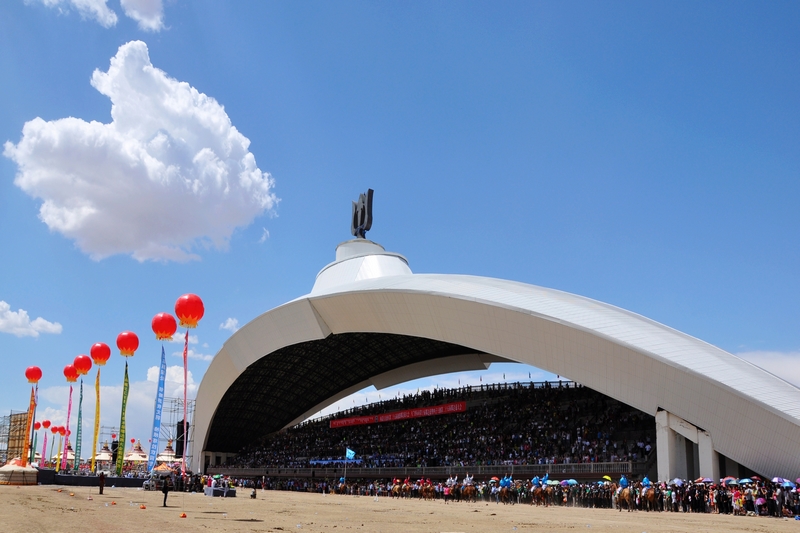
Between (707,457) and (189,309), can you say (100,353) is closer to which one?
(189,309)

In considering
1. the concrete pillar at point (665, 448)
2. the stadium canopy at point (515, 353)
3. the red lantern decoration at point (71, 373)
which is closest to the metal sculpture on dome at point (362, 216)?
the stadium canopy at point (515, 353)

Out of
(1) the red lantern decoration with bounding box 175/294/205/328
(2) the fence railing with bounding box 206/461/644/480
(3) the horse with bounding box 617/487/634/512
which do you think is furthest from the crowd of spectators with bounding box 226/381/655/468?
(1) the red lantern decoration with bounding box 175/294/205/328

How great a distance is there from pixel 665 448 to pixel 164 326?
23556 mm

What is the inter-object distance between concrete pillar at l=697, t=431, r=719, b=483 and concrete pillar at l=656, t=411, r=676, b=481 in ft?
3.73

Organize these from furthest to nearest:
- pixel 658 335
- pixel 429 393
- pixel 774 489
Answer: pixel 429 393, pixel 658 335, pixel 774 489

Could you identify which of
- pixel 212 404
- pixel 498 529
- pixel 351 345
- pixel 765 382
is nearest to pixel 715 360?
pixel 765 382

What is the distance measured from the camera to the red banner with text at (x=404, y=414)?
5225 cm

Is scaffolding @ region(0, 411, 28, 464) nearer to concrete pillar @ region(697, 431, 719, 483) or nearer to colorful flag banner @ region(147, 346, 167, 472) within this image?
colorful flag banner @ region(147, 346, 167, 472)

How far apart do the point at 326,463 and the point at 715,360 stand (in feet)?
108

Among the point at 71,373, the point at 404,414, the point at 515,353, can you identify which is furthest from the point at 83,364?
the point at 515,353

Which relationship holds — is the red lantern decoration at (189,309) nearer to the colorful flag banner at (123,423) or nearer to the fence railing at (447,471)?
the colorful flag banner at (123,423)

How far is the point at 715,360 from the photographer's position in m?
30.1

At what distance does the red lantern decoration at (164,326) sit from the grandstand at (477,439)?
60.1 feet

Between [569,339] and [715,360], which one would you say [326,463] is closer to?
[569,339]
